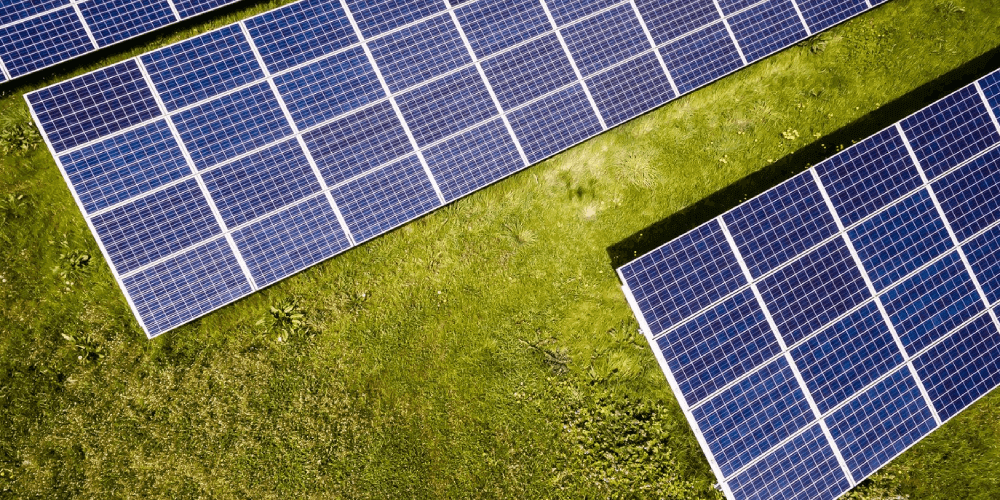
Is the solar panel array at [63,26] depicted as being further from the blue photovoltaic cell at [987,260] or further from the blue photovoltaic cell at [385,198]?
the blue photovoltaic cell at [987,260]

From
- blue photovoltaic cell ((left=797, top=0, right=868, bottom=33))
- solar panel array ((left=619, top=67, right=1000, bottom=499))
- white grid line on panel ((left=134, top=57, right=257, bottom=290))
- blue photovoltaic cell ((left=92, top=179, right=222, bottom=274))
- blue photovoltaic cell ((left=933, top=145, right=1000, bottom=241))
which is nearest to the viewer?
blue photovoltaic cell ((left=92, top=179, right=222, bottom=274))

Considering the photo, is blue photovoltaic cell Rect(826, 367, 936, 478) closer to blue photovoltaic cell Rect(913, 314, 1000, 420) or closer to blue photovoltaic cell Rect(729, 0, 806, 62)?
blue photovoltaic cell Rect(913, 314, 1000, 420)

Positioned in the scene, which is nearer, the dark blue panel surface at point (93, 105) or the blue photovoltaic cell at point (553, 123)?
the dark blue panel surface at point (93, 105)

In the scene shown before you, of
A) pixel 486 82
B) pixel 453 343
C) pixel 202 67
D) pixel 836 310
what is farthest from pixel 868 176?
pixel 202 67

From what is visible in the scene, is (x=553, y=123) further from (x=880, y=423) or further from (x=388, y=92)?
(x=880, y=423)

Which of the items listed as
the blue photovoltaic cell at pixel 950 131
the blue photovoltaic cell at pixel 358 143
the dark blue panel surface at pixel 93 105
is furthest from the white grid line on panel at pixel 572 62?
the dark blue panel surface at pixel 93 105

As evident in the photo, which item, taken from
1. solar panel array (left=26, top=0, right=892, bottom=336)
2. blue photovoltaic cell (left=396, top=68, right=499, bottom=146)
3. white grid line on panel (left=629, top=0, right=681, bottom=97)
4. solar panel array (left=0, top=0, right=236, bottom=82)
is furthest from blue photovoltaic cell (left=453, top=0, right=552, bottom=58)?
solar panel array (left=0, top=0, right=236, bottom=82)
